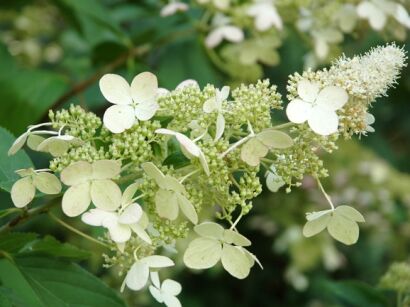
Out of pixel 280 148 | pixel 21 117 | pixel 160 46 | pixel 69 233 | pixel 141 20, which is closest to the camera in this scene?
Answer: pixel 280 148

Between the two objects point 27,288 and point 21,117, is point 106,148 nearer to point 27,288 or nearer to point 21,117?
point 27,288

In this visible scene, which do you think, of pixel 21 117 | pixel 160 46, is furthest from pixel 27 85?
pixel 160 46

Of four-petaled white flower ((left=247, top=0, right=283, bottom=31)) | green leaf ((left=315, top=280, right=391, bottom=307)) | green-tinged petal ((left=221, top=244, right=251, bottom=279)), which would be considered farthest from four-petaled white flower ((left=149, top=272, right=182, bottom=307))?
four-petaled white flower ((left=247, top=0, right=283, bottom=31))

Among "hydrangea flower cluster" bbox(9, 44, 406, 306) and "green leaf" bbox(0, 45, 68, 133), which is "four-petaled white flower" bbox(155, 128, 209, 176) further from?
"green leaf" bbox(0, 45, 68, 133)

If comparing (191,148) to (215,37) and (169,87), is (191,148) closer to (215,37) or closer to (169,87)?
(215,37)

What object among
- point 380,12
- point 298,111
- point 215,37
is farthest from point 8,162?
point 380,12

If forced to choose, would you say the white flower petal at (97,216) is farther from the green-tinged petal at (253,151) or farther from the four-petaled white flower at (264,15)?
the four-petaled white flower at (264,15)

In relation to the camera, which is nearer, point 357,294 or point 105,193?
point 105,193
